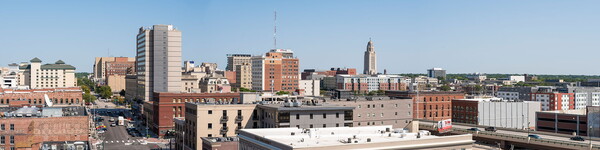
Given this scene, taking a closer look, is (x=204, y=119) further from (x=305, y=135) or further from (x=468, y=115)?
(x=468, y=115)

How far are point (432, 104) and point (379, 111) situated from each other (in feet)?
184

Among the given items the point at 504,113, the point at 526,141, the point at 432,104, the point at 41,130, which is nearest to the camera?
the point at 526,141

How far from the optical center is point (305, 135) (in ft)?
198

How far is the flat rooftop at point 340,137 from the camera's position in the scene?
54213mm

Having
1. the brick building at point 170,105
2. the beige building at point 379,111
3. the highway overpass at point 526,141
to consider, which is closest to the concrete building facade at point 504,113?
the beige building at point 379,111

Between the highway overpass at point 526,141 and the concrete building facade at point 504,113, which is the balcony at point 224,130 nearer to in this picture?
the highway overpass at point 526,141

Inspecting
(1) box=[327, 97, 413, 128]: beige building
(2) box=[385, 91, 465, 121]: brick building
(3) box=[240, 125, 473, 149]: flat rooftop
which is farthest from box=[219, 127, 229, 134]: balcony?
(2) box=[385, 91, 465, 121]: brick building

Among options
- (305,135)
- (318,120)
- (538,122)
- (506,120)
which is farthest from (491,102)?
(305,135)

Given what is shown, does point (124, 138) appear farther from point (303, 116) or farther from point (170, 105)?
point (303, 116)

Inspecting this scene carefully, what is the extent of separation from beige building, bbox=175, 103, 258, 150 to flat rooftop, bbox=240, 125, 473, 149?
→ 76.2ft

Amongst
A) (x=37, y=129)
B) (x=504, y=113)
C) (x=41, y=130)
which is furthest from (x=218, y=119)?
(x=504, y=113)

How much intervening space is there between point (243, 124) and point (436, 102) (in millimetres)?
81005

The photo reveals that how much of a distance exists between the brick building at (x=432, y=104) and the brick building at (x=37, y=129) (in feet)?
303

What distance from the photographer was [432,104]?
155750 mm
